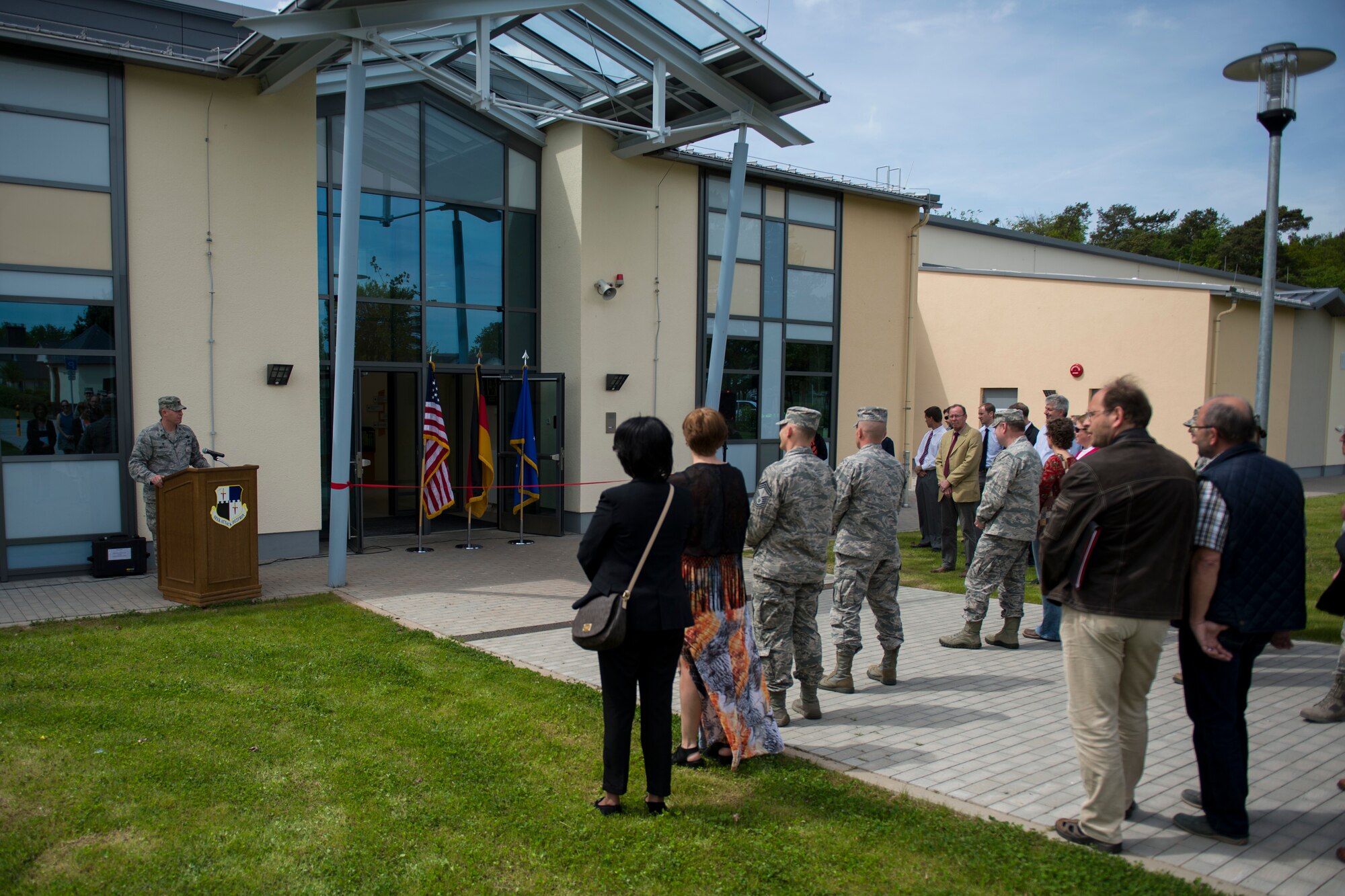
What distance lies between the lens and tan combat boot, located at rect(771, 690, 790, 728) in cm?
529

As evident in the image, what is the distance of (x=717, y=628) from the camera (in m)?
4.54

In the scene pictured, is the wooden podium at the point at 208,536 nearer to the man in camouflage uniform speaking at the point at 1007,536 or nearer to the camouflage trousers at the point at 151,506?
the camouflage trousers at the point at 151,506

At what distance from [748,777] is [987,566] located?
3.27 metres

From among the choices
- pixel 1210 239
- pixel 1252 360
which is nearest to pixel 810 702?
pixel 1252 360

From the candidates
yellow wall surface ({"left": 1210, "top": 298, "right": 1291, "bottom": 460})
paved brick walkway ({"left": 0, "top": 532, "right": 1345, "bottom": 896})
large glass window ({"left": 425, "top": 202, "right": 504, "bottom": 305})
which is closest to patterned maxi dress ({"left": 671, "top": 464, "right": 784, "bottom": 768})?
paved brick walkway ({"left": 0, "top": 532, "right": 1345, "bottom": 896})

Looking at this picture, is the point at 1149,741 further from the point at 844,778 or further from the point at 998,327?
the point at 998,327

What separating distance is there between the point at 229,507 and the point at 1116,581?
7.37 m

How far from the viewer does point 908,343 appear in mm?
17516

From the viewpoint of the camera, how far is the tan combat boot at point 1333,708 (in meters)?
5.41

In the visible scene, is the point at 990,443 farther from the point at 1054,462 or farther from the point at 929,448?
the point at 1054,462

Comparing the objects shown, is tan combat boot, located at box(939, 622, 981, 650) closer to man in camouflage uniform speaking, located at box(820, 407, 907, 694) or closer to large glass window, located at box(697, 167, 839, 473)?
man in camouflage uniform speaking, located at box(820, 407, 907, 694)

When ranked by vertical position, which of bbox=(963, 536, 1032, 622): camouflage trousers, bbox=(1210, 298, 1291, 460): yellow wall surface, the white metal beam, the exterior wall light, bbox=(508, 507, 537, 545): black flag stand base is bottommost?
bbox=(508, 507, 537, 545): black flag stand base

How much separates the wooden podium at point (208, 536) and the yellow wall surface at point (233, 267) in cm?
187

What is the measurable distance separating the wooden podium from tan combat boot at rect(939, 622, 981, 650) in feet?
20.3
